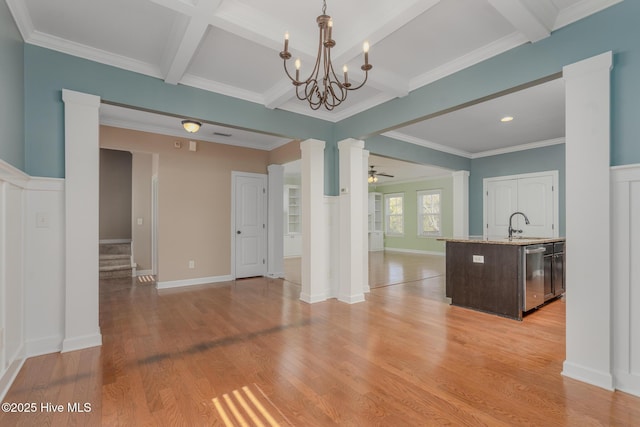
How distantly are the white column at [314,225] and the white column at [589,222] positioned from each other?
2.76 meters

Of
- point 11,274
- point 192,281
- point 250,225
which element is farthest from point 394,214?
point 11,274

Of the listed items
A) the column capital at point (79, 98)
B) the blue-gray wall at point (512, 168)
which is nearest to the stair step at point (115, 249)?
the column capital at point (79, 98)

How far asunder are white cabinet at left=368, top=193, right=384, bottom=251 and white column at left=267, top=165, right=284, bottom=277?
5.87 meters

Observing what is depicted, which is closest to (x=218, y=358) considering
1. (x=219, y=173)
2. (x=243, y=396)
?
(x=243, y=396)

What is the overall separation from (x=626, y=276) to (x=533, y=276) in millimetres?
1838

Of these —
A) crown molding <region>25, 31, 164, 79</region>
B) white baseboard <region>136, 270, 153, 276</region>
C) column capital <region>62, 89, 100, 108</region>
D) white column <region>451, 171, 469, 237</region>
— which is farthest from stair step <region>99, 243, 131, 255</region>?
white column <region>451, 171, 469, 237</region>

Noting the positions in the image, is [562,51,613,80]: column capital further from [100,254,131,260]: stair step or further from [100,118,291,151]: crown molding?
[100,254,131,260]: stair step

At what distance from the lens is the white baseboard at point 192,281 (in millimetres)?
5109

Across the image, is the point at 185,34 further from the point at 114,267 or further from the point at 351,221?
the point at 114,267

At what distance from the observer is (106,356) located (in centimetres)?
254

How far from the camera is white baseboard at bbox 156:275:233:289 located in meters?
5.11

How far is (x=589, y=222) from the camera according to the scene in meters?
2.15

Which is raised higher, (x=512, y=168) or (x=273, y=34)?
(x=273, y=34)

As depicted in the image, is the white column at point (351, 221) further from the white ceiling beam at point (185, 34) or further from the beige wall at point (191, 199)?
the beige wall at point (191, 199)
